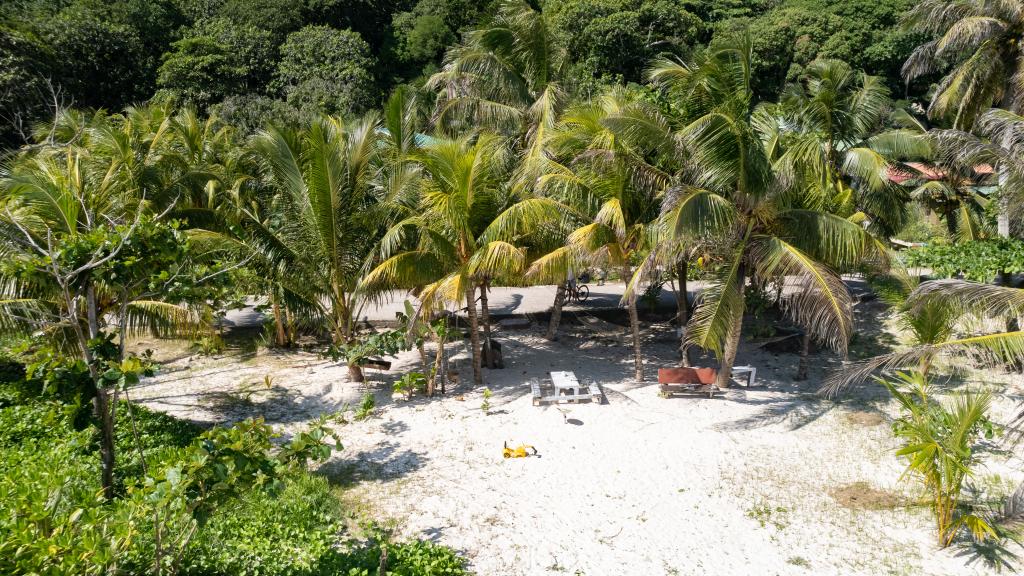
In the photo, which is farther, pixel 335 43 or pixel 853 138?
pixel 335 43

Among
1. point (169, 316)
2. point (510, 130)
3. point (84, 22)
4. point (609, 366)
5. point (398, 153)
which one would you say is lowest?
point (609, 366)

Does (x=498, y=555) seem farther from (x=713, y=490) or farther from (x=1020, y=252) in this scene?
(x=1020, y=252)

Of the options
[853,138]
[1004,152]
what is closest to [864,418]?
[1004,152]

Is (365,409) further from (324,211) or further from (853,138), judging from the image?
(853,138)

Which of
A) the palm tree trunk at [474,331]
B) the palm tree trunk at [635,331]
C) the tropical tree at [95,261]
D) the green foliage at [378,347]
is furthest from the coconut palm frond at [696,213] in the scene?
the tropical tree at [95,261]

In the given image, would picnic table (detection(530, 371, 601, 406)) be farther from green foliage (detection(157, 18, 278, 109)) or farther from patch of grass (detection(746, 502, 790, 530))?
green foliage (detection(157, 18, 278, 109))

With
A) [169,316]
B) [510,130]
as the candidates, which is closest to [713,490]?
[169,316]
